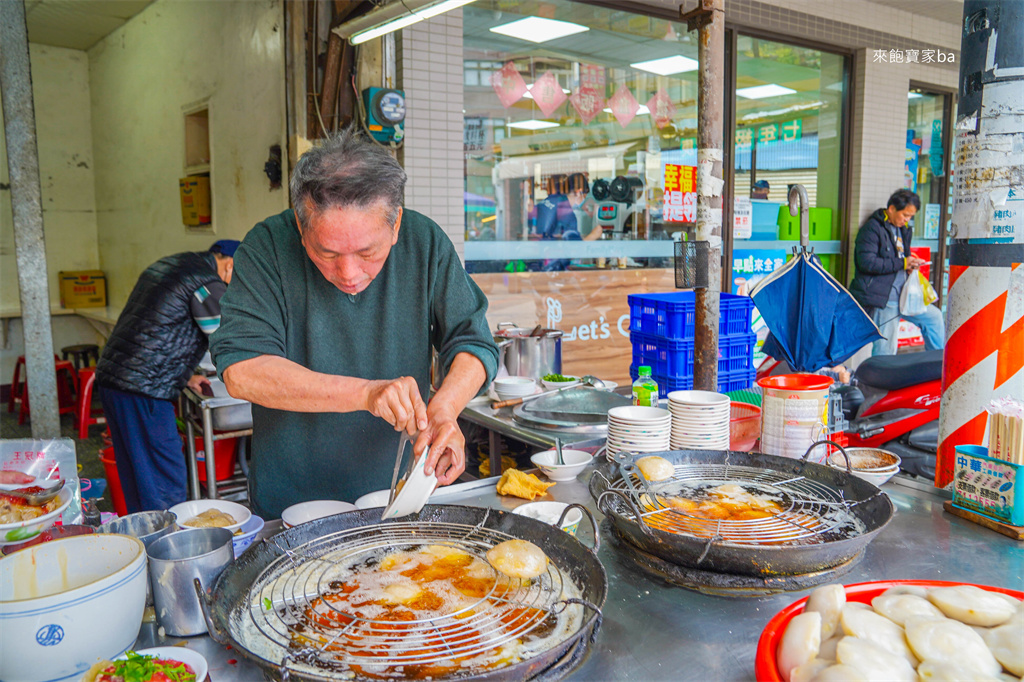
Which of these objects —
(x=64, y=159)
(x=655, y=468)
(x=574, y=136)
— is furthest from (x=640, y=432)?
(x=64, y=159)

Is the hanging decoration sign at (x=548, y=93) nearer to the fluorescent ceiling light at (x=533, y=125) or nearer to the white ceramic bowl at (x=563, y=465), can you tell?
the fluorescent ceiling light at (x=533, y=125)

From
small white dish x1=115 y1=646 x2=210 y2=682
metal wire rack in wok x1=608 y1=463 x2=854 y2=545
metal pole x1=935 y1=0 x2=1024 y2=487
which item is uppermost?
metal pole x1=935 y1=0 x2=1024 y2=487

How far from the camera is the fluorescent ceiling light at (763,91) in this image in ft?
21.5

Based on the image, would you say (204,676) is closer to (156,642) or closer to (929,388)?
(156,642)

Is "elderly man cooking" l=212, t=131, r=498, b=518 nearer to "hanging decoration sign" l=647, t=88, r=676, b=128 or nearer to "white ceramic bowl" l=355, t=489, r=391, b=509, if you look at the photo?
Answer: "white ceramic bowl" l=355, t=489, r=391, b=509

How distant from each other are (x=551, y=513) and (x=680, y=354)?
1.91 meters

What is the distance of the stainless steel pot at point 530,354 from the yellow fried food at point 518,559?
2.28m

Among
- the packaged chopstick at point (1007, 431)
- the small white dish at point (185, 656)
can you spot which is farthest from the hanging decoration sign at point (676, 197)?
the small white dish at point (185, 656)

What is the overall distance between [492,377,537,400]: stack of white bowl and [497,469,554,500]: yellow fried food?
1.26 meters

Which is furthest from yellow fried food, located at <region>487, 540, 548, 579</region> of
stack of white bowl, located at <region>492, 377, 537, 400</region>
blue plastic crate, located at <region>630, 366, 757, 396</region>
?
blue plastic crate, located at <region>630, 366, 757, 396</region>

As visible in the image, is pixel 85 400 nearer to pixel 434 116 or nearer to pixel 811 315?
pixel 434 116

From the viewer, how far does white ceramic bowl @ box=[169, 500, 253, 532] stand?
→ 1466 mm

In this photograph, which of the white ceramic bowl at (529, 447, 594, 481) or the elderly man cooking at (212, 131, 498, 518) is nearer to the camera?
the elderly man cooking at (212, 131, 498, 518)

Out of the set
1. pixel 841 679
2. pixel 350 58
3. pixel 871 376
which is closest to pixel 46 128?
pixel 350 58
